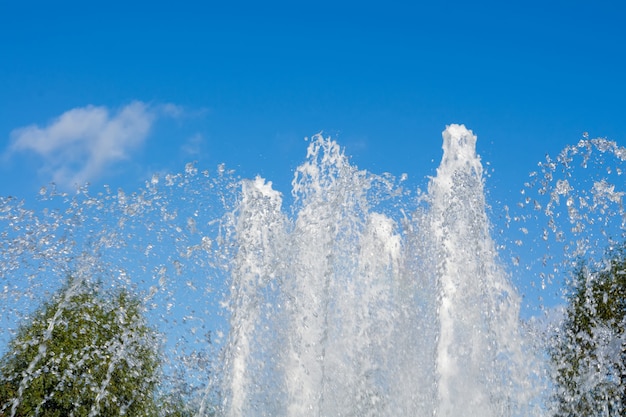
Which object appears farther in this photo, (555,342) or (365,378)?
(555,342)

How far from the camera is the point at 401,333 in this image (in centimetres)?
1764

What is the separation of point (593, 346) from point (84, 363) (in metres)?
15.1

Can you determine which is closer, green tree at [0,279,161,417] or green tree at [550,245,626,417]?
green tree at [550,245,626,417]

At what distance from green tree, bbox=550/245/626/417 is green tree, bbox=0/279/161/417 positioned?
1195 centimetres

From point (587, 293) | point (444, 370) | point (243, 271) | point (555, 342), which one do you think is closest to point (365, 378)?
point (444, 370)

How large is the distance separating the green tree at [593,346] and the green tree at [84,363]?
1195cm

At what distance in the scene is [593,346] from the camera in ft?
75.7

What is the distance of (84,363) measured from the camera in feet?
78.3

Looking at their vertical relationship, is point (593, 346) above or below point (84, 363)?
above

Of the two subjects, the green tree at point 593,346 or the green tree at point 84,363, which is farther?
the green tree at point 84,363

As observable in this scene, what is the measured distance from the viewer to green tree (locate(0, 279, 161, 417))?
2292 cm

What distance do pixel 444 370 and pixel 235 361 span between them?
612cm

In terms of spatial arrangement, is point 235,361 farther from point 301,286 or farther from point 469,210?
point 469,210

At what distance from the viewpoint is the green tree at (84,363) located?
2292 centimetres
